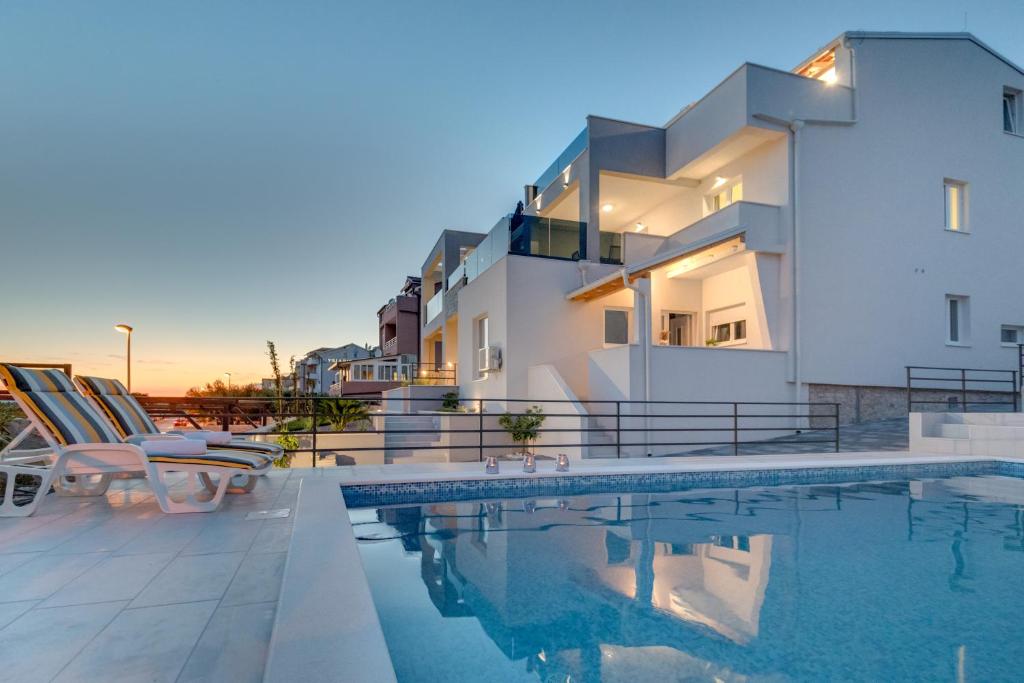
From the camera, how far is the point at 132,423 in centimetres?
505

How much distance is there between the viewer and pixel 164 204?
13852 mm

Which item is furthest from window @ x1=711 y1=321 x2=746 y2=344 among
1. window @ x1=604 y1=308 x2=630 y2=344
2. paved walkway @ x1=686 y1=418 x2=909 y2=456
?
paved walkway @ x1=686 y1=418 x2=909 y2=456

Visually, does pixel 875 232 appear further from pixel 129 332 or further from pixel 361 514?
pixel 129 332

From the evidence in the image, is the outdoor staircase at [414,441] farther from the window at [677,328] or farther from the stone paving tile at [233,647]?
the stone paving tile at [233,647]

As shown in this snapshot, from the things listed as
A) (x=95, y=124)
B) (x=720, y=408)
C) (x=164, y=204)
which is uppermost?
(x=95, y=124)

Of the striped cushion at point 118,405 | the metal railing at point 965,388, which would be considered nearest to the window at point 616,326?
the metal railing at point 965,388

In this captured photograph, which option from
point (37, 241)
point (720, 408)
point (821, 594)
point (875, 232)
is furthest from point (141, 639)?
point (37, 241)

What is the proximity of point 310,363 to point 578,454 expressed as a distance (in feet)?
157

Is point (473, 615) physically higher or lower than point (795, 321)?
lower

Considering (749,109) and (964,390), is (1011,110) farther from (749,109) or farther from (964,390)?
(749,109)

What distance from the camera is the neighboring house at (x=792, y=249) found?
11.2m

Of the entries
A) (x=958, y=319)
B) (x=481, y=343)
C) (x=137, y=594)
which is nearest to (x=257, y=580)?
(x=137, y=594)

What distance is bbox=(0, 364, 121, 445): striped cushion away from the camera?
4.03 m

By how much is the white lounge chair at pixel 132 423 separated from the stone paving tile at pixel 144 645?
2.63 m
